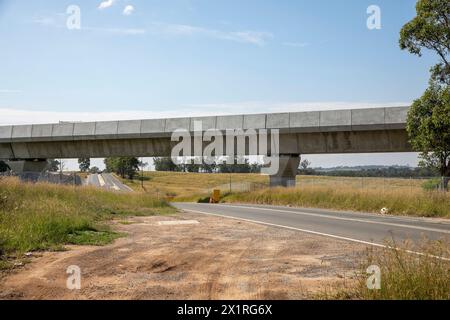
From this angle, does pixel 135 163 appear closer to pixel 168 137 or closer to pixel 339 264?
pixel 168 137

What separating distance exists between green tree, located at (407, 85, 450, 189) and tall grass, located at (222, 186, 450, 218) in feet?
7.56

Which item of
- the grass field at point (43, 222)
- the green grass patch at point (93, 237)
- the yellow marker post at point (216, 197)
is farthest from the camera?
the yellow marker post at point (216, 197)

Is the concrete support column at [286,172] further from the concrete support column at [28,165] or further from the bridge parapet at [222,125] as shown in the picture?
the concrete support column at [28,165]

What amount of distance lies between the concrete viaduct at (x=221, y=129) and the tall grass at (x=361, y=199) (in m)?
4.12

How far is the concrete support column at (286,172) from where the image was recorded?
121 ft

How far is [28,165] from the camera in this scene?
44.9 m

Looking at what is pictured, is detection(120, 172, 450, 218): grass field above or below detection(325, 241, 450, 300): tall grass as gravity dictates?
below

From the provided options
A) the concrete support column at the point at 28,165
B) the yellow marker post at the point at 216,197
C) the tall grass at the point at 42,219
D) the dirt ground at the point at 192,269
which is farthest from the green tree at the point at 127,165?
the dirt ground at the point at 192,269

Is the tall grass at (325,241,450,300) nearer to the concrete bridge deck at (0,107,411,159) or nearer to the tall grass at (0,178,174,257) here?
the tall grass at (0,178,174,257)

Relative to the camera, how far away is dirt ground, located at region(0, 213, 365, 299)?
6.45 m

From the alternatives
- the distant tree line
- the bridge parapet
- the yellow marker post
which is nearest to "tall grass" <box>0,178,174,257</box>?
the bridge parapet

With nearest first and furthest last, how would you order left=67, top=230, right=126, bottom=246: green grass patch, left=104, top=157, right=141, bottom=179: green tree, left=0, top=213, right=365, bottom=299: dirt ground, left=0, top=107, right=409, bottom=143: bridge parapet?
left=0, top=213, right=365, bottom=299: dirt ground < left=67, top=230, right=126, bottom=246: green grass patch < left=0, top=107, right=409, bottom=143: bridge parapet < left=104, top=157, right=141, bottom=179: green tree

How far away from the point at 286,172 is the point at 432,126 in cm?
1578

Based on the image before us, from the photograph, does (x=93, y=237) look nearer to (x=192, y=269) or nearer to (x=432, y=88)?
(x=192, y=269)
